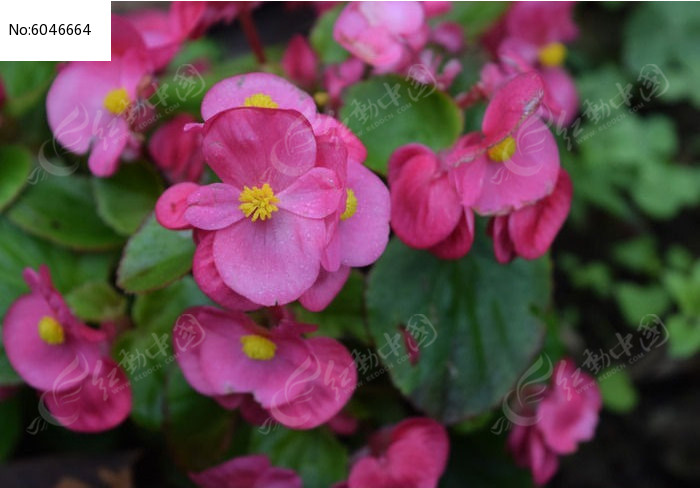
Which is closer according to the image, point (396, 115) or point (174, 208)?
point (174, 208)

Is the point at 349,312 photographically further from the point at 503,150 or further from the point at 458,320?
the point at 503,150

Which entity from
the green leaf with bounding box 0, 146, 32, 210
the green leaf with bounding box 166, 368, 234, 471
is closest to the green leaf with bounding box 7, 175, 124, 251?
the green leaf with bounding box 0, 146, 32, 210

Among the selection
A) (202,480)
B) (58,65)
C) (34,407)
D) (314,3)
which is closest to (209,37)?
(314,3)

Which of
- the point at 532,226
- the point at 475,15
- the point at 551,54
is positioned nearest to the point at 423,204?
the point at 532,226

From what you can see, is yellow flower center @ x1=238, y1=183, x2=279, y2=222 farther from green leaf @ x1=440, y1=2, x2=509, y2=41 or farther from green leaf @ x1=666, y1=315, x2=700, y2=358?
green leaf @ x1=666, y1=315, x2=700, y2=358

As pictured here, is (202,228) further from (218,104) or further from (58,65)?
(58,65)
